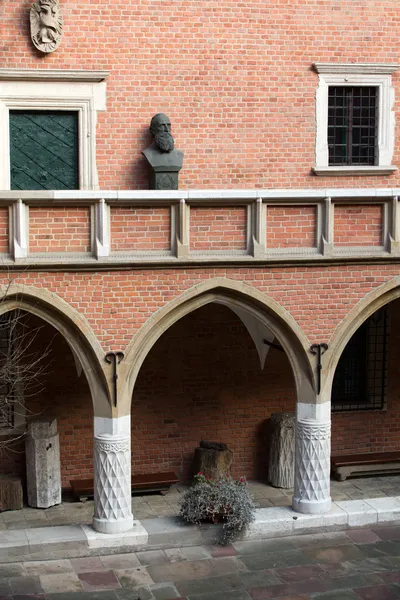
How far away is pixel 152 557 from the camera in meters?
12.5

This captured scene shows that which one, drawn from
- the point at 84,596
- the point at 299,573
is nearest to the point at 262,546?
the point at 299,573

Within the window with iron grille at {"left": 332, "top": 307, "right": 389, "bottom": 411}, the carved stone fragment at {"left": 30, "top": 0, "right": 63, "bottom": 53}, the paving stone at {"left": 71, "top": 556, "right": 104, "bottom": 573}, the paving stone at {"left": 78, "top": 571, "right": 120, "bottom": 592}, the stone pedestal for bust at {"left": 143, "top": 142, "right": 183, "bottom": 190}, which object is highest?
the carved stone fragment at {"left": 30, "top": 0, "right": 63, "bottom": 53}

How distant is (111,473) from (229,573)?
1997 millimetres

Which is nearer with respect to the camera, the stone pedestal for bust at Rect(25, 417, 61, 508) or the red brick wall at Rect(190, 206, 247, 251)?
the red brick wall at Rect(190, 206, 247, 251)

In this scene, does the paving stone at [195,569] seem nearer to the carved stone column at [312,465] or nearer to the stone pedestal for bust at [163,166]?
the carved stone column at [312,465]

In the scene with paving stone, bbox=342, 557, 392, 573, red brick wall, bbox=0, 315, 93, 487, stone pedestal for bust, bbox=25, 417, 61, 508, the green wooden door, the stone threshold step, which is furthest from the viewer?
the green wooden door

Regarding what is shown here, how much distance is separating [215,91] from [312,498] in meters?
6.40

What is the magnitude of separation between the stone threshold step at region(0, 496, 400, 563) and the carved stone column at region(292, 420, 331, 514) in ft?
0.63

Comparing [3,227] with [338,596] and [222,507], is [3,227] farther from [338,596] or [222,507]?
[338,596]

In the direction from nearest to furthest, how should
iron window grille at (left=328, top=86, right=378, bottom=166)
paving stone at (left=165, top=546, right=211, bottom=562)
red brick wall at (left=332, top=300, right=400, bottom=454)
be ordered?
paving stone at (left=165, top=546, right=211, bottom=562) < iron window grille at (left=328, top=86, right=378, bottom=166) < red brick wall at (left=332, top=300, right=400, bottom=454)

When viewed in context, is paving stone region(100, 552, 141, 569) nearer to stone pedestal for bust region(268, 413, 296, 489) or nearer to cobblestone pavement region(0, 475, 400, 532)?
cobblestone pavement region(0, 475, 400, 532)

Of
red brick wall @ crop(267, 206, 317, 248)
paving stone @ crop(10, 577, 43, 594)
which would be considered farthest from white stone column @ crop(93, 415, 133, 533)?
red brick wall @ crop(267, 206, 317, 248)

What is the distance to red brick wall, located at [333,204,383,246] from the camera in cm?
1309

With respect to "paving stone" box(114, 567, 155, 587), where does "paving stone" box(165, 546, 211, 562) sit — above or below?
above
